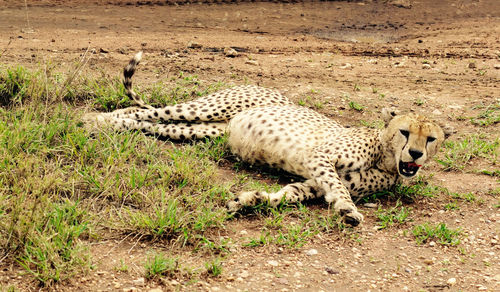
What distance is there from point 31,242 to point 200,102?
2.35 metres

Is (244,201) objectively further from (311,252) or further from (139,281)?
(139,281)

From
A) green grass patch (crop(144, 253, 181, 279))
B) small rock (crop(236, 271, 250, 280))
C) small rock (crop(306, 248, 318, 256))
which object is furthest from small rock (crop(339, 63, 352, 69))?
green grass patch (crop(144, 253, 181, 279))

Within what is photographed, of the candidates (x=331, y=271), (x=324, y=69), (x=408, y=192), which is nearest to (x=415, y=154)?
(x=408, y=192)

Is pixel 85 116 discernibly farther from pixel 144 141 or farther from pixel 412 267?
pixel 412 267

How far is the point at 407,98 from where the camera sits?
6.08 meters

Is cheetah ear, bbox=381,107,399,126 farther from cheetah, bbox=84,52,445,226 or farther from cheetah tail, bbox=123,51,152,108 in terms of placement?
cheetah tail, bbox=123,51,152,108

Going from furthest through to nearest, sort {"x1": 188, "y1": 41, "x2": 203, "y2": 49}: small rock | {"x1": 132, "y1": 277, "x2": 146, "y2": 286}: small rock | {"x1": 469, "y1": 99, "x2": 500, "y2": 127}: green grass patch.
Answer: {"x1": 188, "y1": 41, "x2": 203, "y2": 49}: small rock, {"x1": 469, "y1": 99, "x2": 500, "y2": 127}: green grass patch, {"x1": 132, "y1": 277, "x2": 146, "y2": 286}: small rock

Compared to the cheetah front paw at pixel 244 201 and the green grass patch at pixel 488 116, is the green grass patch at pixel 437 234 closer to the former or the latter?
the cheetah front paw at pixel 244 201

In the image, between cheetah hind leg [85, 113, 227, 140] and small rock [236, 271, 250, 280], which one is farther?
cheetah hind leg [85, 113, 227, 140]

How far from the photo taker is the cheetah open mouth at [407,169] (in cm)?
387

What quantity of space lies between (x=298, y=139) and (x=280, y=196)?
0.62 meters

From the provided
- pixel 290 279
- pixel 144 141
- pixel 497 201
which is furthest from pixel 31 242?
pixel 497 201

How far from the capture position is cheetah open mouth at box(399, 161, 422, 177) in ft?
12.7

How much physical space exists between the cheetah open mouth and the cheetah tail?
2295mm
